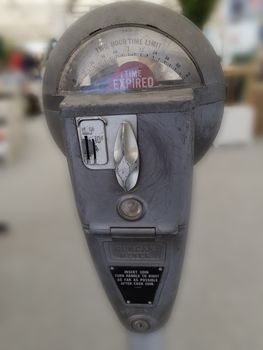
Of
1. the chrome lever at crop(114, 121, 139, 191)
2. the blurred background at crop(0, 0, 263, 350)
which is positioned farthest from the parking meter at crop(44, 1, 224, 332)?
the blurred background at crop(0, 0, 263, 350)

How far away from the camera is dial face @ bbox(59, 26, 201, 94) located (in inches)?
31.1

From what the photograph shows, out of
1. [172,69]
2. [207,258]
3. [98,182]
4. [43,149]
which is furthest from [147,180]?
[43,149]

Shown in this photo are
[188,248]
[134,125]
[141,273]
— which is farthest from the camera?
[188,248]

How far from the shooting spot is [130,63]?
79cm

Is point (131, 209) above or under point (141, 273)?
above

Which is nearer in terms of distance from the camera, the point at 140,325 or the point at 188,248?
the point at 140,325

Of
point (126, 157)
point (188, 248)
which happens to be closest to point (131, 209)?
point (126, 157)

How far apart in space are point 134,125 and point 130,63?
13 centimetres

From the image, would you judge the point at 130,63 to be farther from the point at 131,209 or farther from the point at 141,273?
the point at 141,273

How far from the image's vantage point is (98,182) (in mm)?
778

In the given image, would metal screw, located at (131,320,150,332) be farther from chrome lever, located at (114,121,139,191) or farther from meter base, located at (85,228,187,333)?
chrome lever, located at (114,121,139,191)

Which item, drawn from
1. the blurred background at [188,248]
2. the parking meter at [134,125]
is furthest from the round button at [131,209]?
the blurred background at [188,248]

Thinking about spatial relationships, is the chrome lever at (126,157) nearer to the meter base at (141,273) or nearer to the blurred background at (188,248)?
the meter base at (141,273)

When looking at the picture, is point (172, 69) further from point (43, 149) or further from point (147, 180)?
point (43, 149)
